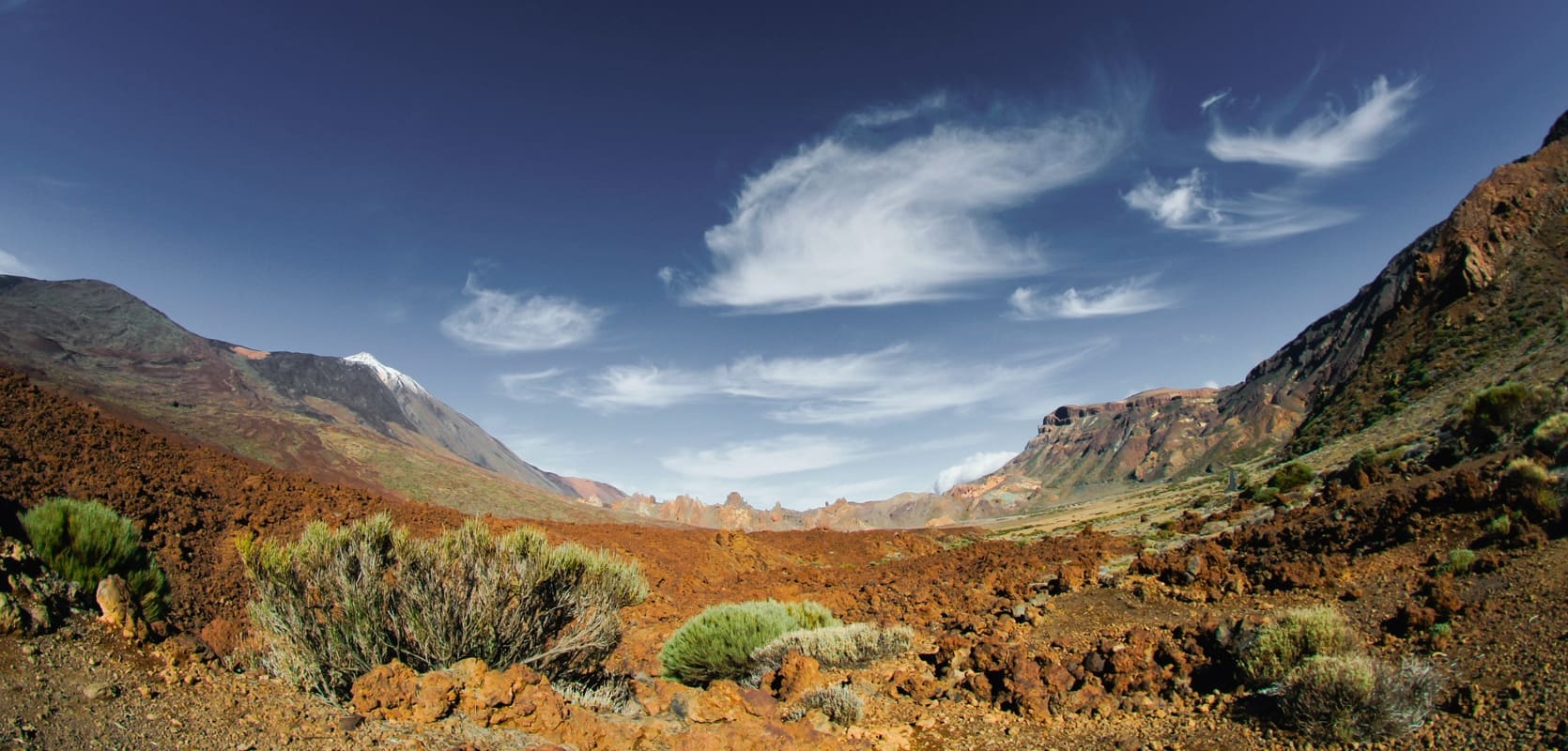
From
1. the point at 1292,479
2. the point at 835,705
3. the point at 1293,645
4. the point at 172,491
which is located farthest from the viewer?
the point at 1292,479

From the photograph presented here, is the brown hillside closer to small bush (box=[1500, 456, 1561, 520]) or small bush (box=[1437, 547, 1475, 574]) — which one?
small bush (box=[1500, 456, 1561, 520])

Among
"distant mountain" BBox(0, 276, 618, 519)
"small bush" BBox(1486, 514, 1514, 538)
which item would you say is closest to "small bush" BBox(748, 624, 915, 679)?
"small bush" BBox(1486, 514, 1514, 538)

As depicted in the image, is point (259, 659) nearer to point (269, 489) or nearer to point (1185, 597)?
point (1185, 597)

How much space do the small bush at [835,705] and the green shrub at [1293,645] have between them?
3.99m

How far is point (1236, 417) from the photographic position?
111 meters

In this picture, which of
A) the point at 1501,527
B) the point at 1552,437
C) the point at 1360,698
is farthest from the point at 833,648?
the point at 1552,437

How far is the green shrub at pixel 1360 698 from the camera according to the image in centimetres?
530

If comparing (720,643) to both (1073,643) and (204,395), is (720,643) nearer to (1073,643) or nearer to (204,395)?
(1073,643)

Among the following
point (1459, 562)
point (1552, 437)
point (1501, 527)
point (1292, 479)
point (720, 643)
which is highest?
point (1552, 437)

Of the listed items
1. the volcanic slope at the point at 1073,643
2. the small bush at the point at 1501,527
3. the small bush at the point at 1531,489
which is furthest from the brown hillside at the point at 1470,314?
the small bush at the point at 1501,527

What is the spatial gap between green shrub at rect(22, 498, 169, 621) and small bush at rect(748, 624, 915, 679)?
24.4 ft

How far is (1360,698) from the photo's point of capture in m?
5.43

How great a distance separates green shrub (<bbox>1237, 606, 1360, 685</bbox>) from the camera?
674 centimetres

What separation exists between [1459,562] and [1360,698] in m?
4.60
